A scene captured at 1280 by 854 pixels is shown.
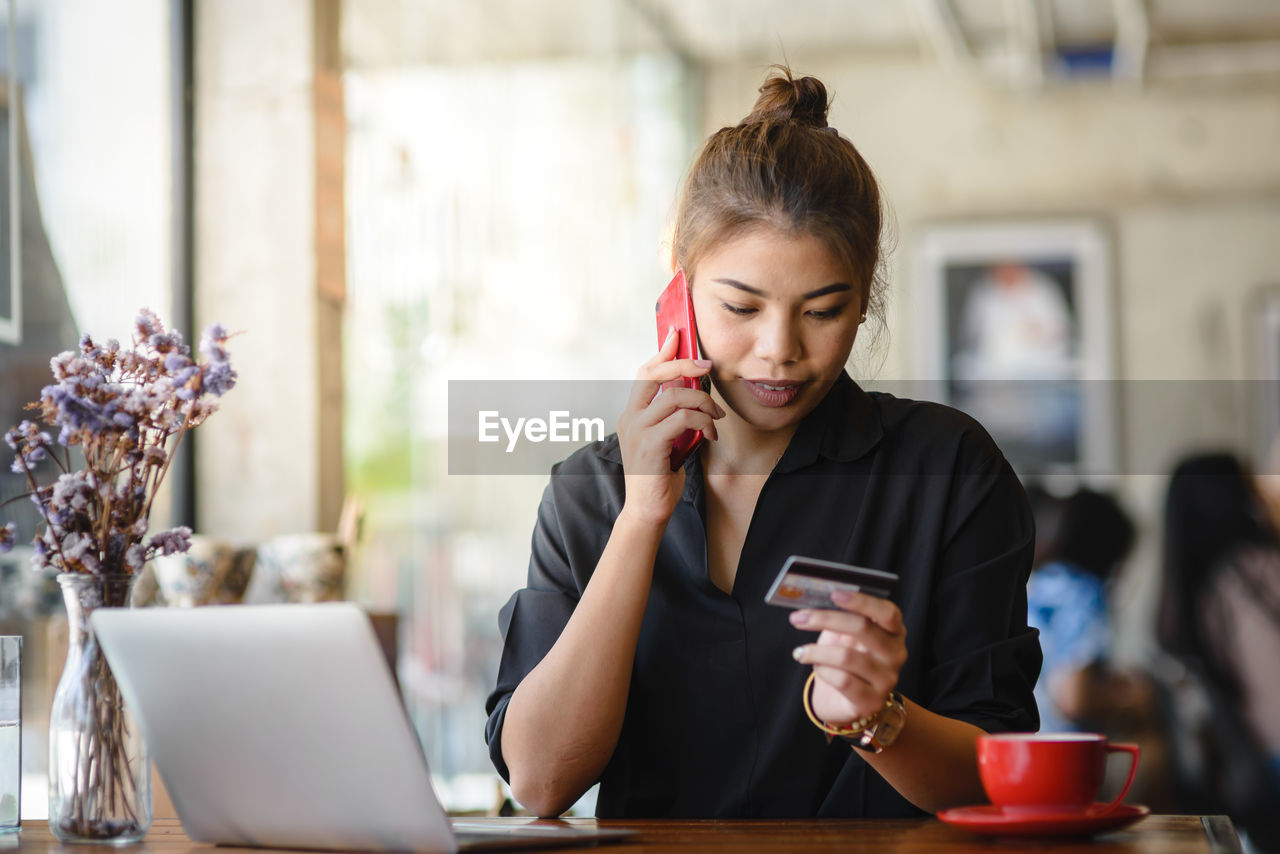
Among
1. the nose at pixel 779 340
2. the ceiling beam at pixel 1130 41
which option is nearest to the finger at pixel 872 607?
the nose at pixel 779 340

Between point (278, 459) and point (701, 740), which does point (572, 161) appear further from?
point (701, 740)

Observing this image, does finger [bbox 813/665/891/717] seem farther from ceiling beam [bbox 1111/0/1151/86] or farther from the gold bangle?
ceiling beam [bbox 1111/0/1151/86]

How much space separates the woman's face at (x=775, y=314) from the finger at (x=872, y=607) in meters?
0.38

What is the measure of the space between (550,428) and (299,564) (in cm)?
97

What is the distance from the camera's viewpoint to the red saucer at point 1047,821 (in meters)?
0.94

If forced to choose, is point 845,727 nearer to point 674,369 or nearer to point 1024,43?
point 674,369

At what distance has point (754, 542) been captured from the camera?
1.40 metres

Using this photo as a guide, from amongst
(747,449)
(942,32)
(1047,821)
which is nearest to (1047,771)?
(1047,821)

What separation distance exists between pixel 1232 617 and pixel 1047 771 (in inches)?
81.9

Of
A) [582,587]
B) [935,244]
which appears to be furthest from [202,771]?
[935,244]

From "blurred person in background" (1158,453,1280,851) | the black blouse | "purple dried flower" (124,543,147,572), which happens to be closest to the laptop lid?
"purple dried flower" (124,543,147,572)

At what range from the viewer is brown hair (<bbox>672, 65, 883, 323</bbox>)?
136cm

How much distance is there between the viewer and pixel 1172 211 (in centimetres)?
453

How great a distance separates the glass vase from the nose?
64cm
